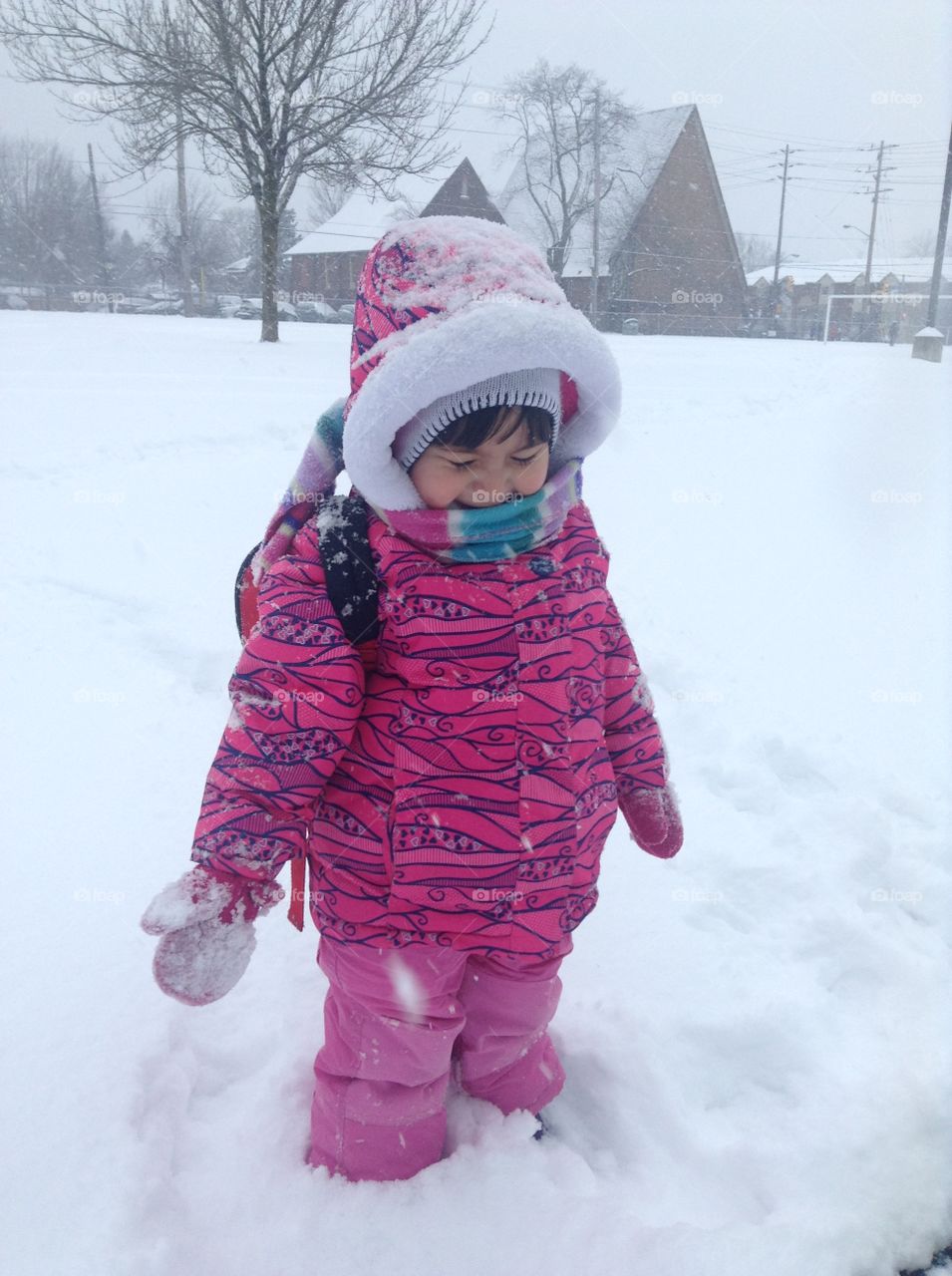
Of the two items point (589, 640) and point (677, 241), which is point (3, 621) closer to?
point (589, 640)

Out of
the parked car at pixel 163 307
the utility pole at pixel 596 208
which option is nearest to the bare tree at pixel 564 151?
the utility pole at pixel 596 208

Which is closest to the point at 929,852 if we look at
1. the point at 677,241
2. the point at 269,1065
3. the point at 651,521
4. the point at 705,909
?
the point at 705,909

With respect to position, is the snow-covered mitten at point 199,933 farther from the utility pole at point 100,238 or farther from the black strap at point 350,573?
the utility pole at point 100,238

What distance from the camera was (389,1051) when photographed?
1.34m

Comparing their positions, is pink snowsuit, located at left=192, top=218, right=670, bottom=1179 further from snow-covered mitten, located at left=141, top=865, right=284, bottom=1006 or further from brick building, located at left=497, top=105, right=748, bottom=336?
brick building, located at left=497, top=105, right=748, bottom=336

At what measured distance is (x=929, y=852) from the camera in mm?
2111

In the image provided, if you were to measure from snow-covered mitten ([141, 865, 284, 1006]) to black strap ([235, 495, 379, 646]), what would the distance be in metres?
0.37

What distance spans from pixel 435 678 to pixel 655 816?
51cm

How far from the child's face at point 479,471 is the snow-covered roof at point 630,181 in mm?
24822

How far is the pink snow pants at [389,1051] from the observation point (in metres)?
1.33

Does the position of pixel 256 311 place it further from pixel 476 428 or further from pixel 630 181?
pixel 476 428

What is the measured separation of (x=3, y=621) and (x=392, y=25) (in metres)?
13.4

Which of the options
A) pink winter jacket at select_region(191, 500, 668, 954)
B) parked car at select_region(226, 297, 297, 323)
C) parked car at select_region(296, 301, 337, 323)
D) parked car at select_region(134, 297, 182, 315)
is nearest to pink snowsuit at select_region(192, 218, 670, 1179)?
pink winter jacket at select_region(191, 500, 668, 954)

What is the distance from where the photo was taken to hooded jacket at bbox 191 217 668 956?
1188 millimetres
